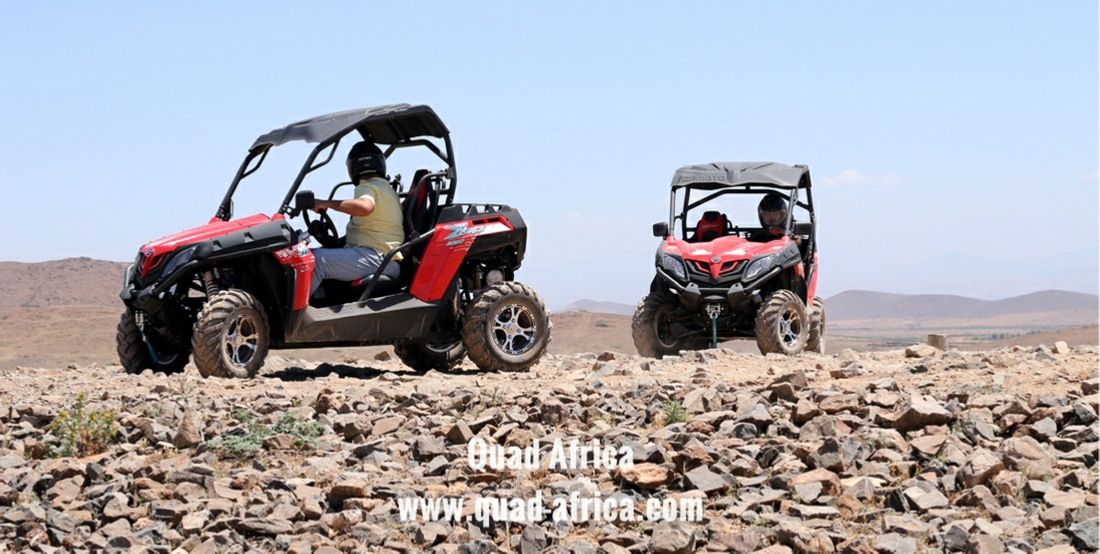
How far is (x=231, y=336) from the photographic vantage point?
36.0ft

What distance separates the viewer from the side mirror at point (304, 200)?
10.9 metres

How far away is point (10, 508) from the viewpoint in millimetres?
6957

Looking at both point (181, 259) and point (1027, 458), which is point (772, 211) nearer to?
point (181, 259)

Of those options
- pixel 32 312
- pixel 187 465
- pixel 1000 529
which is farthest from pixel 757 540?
pixel 32 312

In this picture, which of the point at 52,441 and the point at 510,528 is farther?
the point at 52,441

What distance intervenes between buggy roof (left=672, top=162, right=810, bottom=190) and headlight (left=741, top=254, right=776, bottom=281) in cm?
136

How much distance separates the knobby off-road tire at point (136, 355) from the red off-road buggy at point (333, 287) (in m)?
0.01

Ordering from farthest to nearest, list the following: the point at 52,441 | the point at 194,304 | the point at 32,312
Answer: the point at 32,312
the point at 194,304
the point at 52,441

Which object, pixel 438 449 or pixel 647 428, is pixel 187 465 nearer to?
pixel 438 449

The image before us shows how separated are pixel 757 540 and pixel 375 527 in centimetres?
188

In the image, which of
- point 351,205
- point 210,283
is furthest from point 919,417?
point 210,283

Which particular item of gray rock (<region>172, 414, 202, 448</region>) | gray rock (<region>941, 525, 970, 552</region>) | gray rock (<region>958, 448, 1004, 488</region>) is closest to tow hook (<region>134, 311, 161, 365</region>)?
gray rock (<region>172, 414, 202, 448</region>)

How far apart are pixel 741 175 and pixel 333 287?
19.5 feet

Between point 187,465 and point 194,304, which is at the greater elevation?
point 194,304
